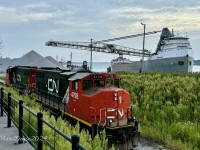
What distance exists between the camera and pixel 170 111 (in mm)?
16734

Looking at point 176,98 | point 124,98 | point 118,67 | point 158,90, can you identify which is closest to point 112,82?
point 124,98

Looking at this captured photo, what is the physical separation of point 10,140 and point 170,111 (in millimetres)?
10910

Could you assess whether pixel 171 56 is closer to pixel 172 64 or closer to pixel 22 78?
pixel 172 64

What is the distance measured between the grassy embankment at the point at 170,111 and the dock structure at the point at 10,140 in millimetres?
7112

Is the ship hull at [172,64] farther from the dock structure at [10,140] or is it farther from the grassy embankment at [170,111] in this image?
the dock structure at [10,140]

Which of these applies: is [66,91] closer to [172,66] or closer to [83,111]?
[83,111]

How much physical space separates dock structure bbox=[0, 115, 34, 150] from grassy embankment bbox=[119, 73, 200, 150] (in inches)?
280

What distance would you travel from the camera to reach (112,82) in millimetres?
13812

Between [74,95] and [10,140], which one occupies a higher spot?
[74,95]

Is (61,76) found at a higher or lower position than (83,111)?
higher

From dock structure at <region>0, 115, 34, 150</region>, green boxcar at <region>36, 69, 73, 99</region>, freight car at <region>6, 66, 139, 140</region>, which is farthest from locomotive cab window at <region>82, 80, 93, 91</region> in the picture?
dock structure at <region>0, 115, 34, 150</region>

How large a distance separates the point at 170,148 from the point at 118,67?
67.5 meters

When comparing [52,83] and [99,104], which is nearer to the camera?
[99,104]

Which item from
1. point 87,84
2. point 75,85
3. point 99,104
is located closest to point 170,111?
point 99,104
